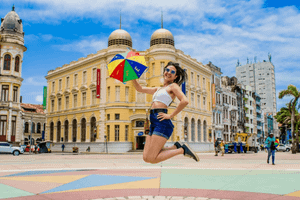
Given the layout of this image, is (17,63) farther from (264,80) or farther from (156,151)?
(264,80)

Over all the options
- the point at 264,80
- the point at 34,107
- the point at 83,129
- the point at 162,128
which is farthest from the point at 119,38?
the point at 264,80

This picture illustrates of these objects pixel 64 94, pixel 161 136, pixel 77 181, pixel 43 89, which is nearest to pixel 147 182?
pixel 77 181

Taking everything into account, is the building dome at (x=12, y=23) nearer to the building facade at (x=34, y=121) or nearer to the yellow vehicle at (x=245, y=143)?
the building facade at (x=34, y=121)

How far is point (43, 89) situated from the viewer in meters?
56.1

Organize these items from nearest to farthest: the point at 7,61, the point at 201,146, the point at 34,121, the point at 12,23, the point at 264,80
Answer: the point at 7,61 → the point at 12,23 → the point at 201,146 → the point at 34,121 → the point at 264,80

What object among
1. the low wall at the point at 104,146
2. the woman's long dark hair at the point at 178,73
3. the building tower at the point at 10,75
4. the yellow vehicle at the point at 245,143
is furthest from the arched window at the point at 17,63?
the woman's long dark hair at the point at 178,73

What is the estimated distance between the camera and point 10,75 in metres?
42.9

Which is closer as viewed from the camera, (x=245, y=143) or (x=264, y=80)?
(x=245, y=143)

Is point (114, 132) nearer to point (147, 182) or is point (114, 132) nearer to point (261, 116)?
point (147, 182)

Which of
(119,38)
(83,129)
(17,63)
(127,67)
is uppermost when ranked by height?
(119,38)

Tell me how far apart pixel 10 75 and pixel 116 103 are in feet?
55.1

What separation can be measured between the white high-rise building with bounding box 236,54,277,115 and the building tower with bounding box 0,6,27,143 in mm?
92941

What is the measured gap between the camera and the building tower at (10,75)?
42156 millimetres

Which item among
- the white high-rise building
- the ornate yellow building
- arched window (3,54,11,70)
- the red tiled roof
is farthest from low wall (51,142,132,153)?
A: the white high-rise building
